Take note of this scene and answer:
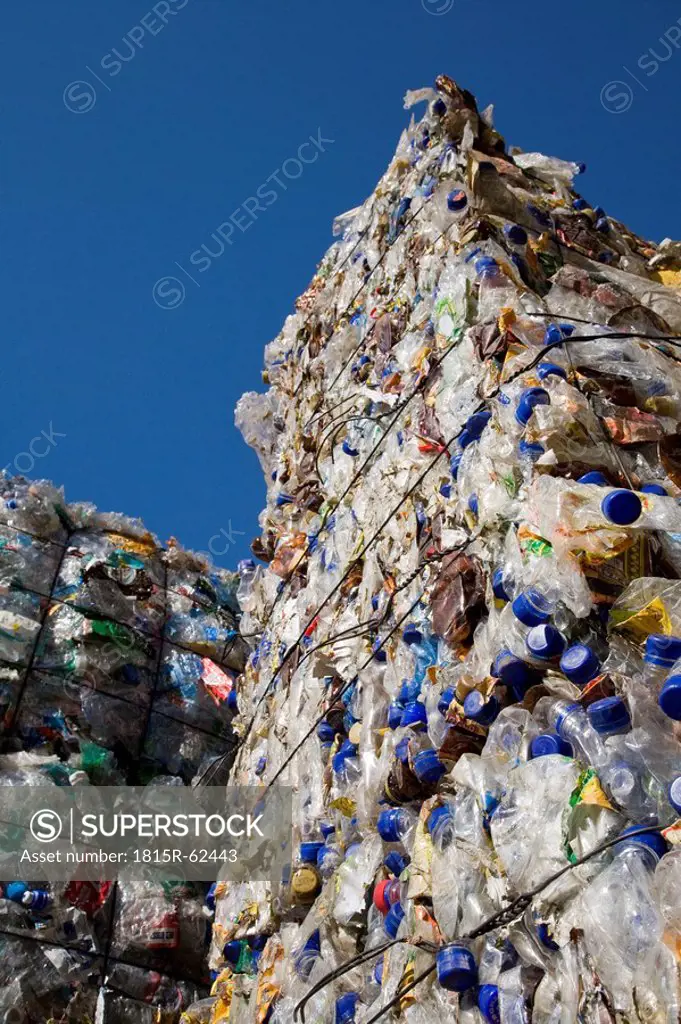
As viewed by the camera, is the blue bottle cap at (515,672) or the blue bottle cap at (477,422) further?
the blue bottle cap at (477,422)

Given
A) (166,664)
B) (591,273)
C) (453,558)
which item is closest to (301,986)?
(453,558)

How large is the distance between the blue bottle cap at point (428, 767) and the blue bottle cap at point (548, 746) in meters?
0.44

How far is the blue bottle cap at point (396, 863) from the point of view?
2.43 meters

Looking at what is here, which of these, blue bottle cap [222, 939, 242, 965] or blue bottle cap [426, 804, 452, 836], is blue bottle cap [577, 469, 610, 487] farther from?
blue bottle cap [222, 939, 242, 965]

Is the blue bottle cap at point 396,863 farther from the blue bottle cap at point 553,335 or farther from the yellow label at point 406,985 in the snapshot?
the blue bottle cap at point 553,335

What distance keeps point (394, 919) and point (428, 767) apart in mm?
377

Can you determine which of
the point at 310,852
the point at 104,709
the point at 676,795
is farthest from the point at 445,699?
the point at 104,709

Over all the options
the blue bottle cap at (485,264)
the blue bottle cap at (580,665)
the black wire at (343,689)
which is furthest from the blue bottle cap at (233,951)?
the blue bottle cap at (485,264)

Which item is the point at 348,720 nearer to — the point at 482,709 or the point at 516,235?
the point at 482,709

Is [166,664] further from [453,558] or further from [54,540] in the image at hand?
[453,558]

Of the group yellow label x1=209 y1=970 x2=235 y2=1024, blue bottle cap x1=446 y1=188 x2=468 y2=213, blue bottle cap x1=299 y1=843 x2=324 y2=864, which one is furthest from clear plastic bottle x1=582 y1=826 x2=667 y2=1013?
blue bottle cap x1=446 y1=188 x2=468 y2=213

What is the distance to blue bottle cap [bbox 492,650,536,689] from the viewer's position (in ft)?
6.99

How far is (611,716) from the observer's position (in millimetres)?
1768

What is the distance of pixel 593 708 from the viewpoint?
1.79m
